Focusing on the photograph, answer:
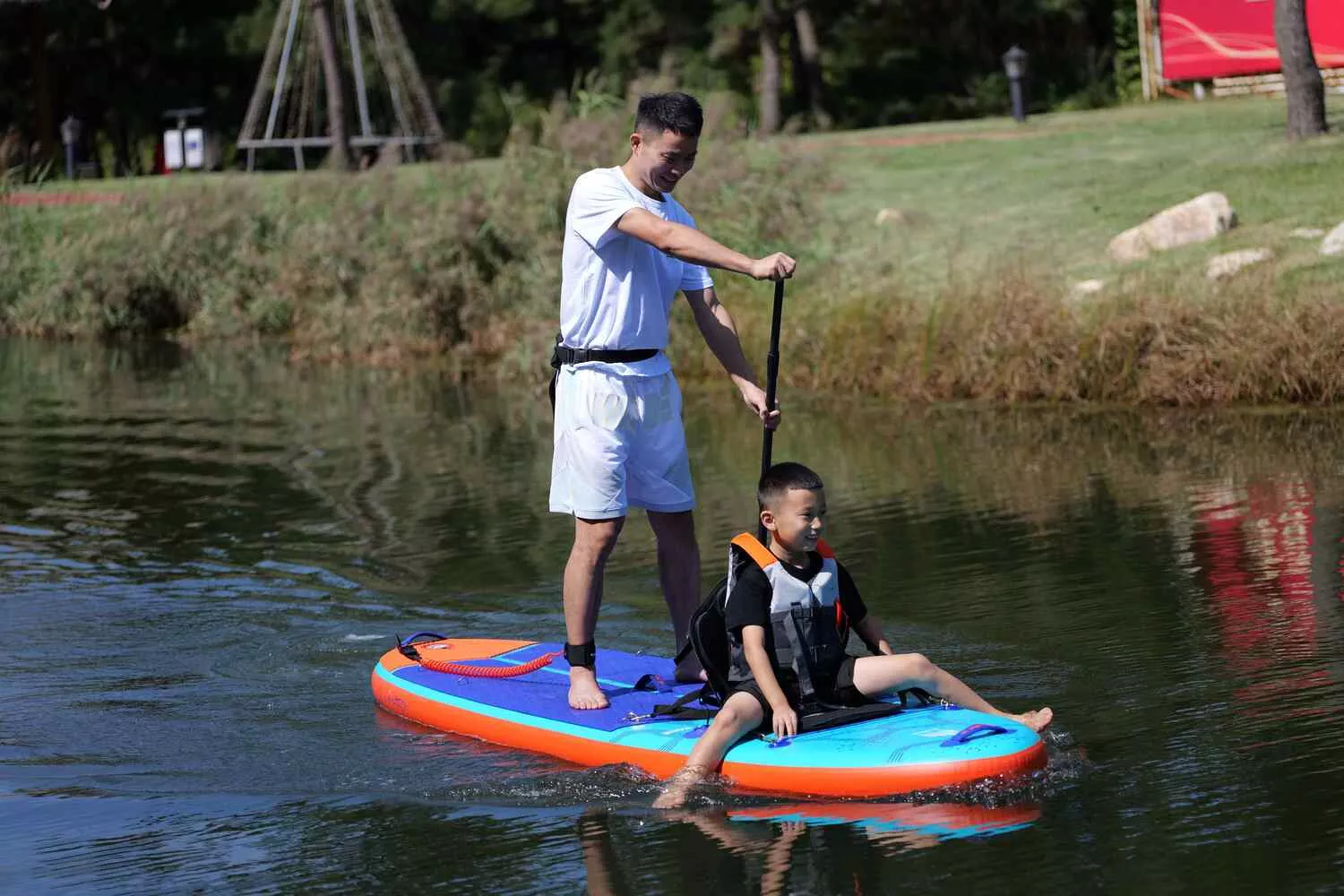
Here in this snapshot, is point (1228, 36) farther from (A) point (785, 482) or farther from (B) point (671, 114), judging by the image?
(A) point (785, 482)

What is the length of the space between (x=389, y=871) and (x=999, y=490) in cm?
656

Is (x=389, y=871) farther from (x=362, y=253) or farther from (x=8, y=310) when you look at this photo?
(x=8, y=310)

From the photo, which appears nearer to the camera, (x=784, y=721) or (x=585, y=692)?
(x=784, y=721)

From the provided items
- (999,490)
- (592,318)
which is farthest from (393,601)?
(999,490)

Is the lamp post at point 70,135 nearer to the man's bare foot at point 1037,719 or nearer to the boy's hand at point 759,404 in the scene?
the boy's hand at point 759,404

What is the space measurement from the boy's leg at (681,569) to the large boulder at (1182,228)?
11.1 metres

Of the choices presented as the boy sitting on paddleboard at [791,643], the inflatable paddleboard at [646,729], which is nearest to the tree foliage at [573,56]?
the inflatable paddleboard at [646,729]

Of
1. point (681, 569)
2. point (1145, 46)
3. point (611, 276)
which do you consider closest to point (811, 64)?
point (1145, 46)

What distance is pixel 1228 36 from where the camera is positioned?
2970 cm

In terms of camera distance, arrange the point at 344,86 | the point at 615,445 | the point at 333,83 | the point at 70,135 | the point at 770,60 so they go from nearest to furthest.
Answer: the point at 615,445 < the point at 333,83 < the point at 770,60 < the point at 344,86 < the point at 70,135

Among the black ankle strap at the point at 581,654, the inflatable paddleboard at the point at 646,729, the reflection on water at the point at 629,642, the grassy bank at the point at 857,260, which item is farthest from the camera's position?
the grassy bank at the point at 857,260

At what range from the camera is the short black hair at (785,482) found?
243 inches

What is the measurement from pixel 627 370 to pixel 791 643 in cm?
114

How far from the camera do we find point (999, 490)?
37.9ft
